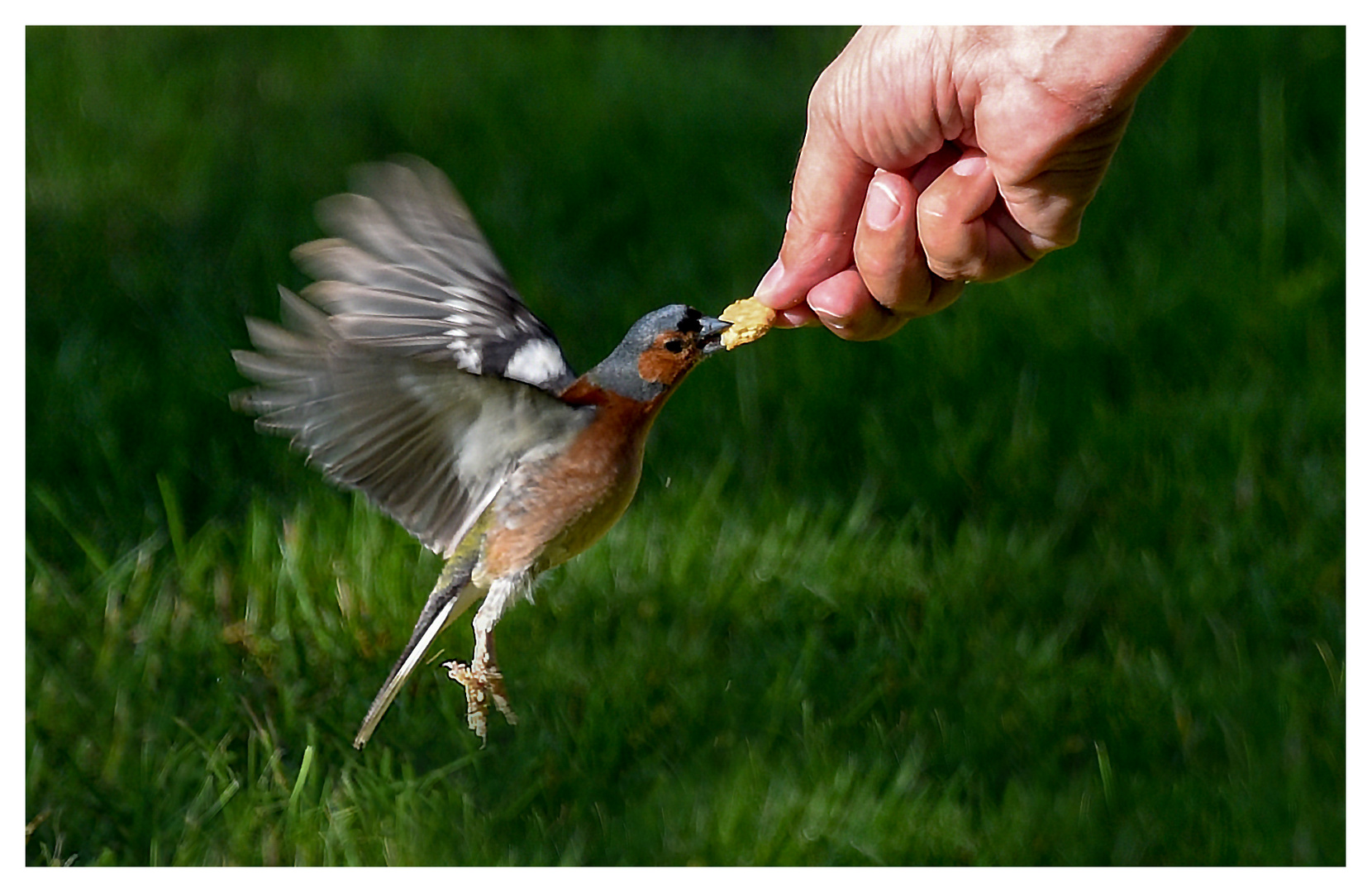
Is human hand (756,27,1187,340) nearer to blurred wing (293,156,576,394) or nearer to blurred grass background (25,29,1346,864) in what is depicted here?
blurred wing (293,156,576,394)

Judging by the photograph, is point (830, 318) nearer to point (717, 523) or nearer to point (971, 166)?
point (971, 166)

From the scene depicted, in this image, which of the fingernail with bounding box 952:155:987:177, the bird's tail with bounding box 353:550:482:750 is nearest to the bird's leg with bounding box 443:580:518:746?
the bird's tail with bounding box 353:550:482:750

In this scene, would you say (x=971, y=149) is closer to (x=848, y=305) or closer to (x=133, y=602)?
(x=848, y=305)

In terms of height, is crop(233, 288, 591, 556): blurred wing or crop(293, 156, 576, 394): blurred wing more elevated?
crop(293, 156, 576, 394): blurred wing

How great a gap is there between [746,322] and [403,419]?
2.27ft

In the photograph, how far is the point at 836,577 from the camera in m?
3.93

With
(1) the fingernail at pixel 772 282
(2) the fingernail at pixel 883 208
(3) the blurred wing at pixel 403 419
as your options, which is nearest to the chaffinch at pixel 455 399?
(3) the blurred wing at pixel 403 419

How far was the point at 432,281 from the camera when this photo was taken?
3.21 metres

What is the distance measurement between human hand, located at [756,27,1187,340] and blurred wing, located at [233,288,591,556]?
0.65m

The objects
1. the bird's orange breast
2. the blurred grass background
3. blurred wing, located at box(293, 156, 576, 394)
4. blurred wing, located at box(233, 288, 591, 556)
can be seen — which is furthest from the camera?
the blurred grass background

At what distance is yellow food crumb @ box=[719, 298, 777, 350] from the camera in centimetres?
296

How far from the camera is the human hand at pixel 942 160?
2.76 metres

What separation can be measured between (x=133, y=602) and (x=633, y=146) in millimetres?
2725

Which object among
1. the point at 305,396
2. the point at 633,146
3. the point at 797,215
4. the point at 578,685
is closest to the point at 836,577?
the point at 578,685
